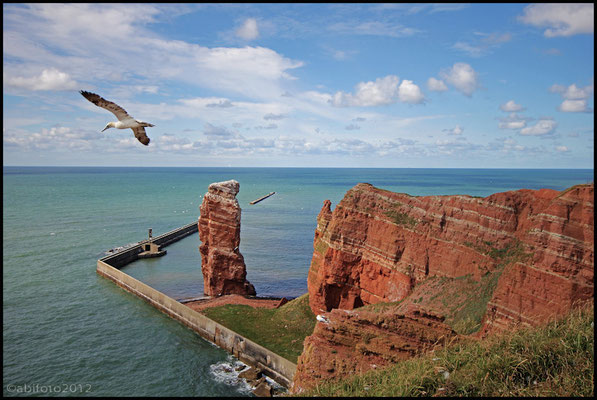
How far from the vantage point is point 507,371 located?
40.8ft

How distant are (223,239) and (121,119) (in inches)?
1279

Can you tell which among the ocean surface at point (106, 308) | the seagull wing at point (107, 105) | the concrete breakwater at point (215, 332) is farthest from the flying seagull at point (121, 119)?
the ocean surface at point (106, 308)

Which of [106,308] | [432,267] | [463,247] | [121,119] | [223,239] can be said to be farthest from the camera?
[223,239]

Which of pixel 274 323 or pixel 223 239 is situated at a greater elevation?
pixel 223 239

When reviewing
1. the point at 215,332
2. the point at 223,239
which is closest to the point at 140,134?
the point at 215,332

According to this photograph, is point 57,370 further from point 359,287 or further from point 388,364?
point 388,364

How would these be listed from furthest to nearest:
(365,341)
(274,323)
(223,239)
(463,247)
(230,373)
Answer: (223,239), (274,323), (230,373), (463,247), (365,341)

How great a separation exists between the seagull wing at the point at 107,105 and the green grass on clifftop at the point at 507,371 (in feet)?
38.5

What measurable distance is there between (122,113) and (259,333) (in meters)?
24.2

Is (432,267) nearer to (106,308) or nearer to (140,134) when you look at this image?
(140,134)

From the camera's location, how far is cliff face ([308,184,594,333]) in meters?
20.0

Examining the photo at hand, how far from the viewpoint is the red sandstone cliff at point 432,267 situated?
17734 millimetres

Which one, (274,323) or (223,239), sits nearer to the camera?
(274,323)

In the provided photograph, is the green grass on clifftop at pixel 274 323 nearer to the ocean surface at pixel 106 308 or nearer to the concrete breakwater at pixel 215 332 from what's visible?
the concrete breakwater at pixel 215 332
